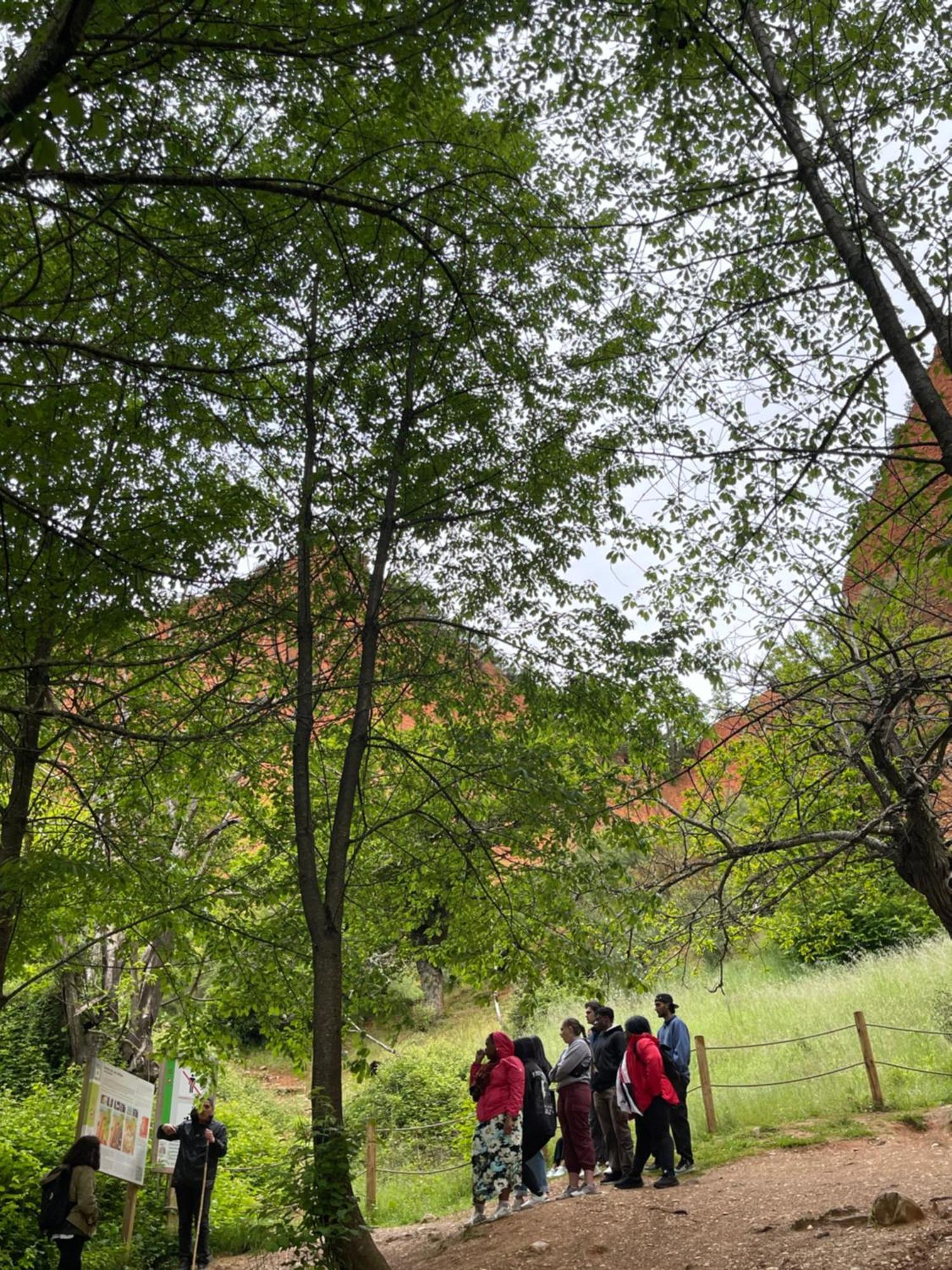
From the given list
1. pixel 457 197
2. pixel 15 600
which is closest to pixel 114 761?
pixel 15 600

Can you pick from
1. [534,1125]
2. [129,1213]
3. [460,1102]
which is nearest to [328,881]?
[534,1125]

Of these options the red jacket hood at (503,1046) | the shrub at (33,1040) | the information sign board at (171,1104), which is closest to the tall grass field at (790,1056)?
the red jacket hood at (503,1046)

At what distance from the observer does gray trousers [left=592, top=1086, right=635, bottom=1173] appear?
909cm

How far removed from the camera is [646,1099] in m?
7.95

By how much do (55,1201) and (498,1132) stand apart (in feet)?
11.5

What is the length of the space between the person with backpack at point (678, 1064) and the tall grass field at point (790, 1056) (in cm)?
34

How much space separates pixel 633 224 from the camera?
17.6 feet

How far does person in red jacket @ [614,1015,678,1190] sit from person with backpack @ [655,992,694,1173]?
2.09ft

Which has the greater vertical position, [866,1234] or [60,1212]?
[60,1212]

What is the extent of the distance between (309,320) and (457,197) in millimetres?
1710

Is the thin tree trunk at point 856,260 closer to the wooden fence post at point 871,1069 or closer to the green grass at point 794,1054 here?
the green grass at point 794,1054

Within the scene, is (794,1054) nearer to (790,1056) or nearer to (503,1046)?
(790,1056)

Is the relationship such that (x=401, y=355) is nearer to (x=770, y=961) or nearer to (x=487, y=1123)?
(x=487, y=1123)

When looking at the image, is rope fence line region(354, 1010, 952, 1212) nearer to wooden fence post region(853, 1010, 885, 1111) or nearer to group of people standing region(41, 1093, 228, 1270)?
wooden fence post region(853, 1010, 885, 1111)
